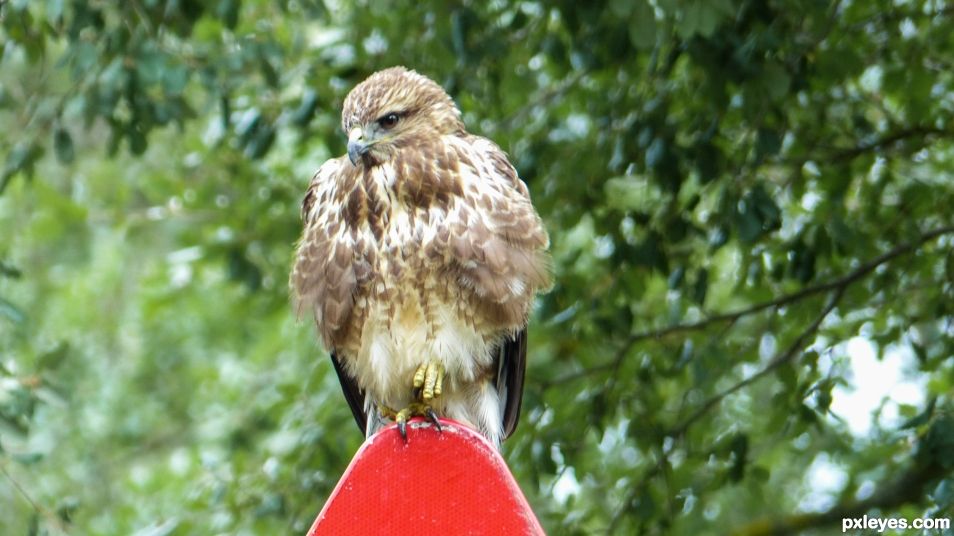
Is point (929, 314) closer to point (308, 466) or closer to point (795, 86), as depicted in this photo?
point (795, 86)

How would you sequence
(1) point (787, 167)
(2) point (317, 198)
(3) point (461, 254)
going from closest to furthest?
1. (3) point (461, 254)
2. (2) point (317, 198)
3. (1) point (787, 167)

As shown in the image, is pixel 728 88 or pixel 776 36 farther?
pixel 728 88

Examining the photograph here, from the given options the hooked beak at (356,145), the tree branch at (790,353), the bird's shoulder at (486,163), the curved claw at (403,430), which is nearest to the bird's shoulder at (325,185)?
the hooked beak at (356,145)

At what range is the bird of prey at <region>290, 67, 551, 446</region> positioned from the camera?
3963 millimetres

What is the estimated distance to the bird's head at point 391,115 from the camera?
159 inches

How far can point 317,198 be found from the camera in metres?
4.21

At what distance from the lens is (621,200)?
5871mm

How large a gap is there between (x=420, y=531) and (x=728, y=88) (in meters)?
2.69

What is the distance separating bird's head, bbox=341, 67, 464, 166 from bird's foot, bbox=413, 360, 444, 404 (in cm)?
57

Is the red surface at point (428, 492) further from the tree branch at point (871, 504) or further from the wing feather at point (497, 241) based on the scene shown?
the tree branch at point (871, 504)

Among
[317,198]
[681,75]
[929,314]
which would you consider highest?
[317,198]

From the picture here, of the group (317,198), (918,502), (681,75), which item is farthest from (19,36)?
(918,502)

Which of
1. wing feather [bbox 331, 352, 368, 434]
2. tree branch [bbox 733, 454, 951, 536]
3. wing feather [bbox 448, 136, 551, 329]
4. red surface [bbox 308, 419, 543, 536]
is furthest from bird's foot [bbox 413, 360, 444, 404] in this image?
tree branch [bbox 733, 454, 951, 536]

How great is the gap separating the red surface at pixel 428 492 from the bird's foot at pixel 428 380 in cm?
80
